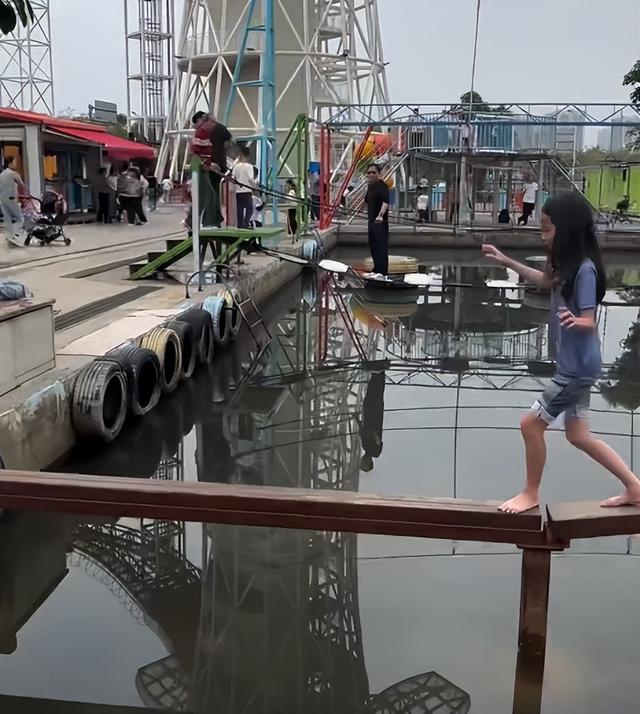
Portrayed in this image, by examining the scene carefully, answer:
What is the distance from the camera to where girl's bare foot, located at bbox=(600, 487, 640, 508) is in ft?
11.1

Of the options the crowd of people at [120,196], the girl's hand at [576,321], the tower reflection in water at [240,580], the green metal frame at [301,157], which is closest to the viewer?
the girl's hand at [576,321]

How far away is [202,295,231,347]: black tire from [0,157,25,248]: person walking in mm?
7222

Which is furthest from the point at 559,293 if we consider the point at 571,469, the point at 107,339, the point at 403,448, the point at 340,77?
the point at 340,77

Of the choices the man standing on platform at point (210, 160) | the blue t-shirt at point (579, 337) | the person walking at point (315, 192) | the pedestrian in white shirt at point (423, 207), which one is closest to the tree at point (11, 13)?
the blue t-shirt at point (579, 337)

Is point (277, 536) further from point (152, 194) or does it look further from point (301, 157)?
point (152, 194)

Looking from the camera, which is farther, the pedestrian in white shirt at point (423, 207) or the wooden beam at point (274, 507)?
the pedestrian in white shirt at point (423, 207)

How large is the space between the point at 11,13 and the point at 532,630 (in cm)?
317

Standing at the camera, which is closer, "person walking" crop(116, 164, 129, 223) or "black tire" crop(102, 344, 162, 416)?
"black tire" crop(102, 344, 162, 416)

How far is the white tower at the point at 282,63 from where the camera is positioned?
4022 cm

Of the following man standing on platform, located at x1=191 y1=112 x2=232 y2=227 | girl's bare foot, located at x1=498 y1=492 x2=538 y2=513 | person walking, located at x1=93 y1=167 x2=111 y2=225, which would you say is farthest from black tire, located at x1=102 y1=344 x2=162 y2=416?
person walking, located at x1=93 y1=167 x2=111 y2=225

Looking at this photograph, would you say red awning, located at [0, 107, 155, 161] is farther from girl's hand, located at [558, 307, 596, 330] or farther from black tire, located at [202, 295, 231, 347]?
girl's hand, located at [558, 307, 596, 330]

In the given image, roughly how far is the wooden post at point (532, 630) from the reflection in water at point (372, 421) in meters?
2.73

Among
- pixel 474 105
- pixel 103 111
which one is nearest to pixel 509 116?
pixel 474 105

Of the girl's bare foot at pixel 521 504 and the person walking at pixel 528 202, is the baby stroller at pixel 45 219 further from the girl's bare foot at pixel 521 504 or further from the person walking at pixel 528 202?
the person walking at pixel 528 202
